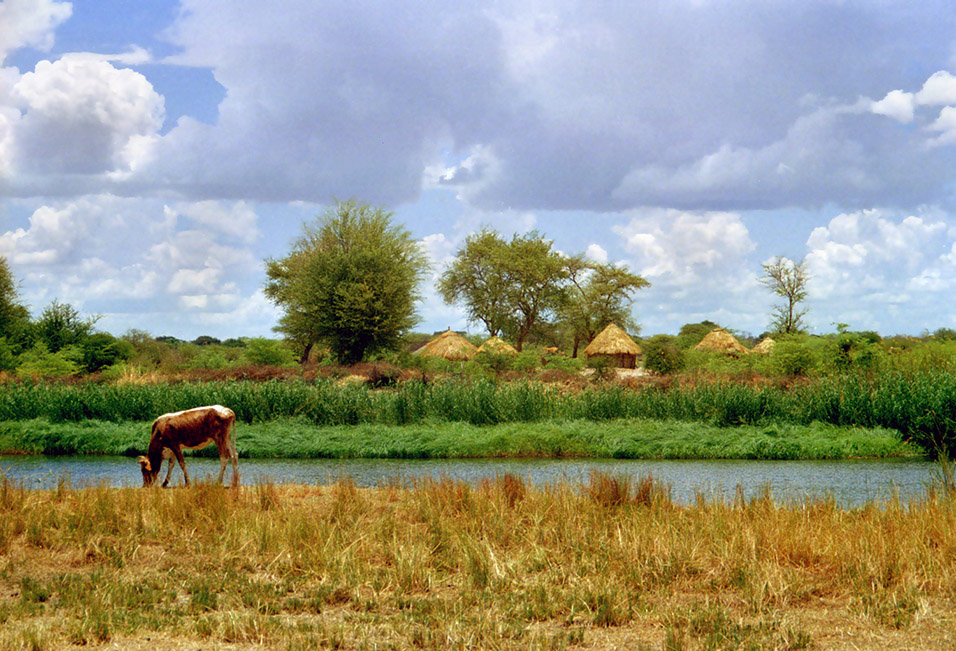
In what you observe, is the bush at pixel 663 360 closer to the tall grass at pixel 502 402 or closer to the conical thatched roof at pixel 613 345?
the conical thatched roof at pixel 613 345

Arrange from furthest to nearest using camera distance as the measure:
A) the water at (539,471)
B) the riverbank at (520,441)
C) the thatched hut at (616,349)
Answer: the thatched hut at (616,349) < the riverbank at (520,441) < the water at (539,471)

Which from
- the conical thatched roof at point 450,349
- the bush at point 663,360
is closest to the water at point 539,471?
the bush at point 663,360

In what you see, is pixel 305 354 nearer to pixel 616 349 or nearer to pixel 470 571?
pixel 616 349

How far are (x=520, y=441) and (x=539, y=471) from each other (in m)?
3.85

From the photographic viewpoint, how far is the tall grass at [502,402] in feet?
73.4

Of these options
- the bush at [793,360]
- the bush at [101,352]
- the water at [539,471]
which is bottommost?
the water at [539,471]

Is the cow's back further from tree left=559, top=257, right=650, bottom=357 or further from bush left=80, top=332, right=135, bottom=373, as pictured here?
tree left=559, top=257, right=650, bottom=357

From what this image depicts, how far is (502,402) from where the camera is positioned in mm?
23578

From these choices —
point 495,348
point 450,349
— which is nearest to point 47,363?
point 495,348

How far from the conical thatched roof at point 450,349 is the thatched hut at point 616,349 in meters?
8.03

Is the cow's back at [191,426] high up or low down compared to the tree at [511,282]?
down

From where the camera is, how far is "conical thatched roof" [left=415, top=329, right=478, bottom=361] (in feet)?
174

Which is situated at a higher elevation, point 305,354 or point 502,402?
point 305,354

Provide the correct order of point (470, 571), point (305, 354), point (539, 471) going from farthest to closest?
point (305, 354), point (539, 471), point (470, 571)
